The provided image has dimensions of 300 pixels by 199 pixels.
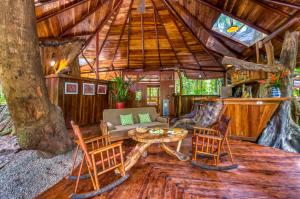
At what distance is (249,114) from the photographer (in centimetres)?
433

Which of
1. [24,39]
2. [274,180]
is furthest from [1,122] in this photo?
[274,180]

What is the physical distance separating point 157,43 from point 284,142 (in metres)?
6.41

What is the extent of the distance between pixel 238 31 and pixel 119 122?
5.43 meters

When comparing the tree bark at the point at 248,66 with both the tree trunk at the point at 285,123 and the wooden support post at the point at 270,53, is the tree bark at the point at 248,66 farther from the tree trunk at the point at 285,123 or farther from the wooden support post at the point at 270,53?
the wooden support post at the point at 270,53

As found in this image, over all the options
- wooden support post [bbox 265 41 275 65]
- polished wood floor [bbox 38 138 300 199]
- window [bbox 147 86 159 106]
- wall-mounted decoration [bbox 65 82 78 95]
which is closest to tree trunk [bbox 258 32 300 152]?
wooden support post [bbox 265 41 275 65]

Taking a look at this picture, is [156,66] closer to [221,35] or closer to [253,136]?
[221,35]

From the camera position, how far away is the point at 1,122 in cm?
434

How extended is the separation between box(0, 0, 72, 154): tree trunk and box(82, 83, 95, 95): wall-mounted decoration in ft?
6.40

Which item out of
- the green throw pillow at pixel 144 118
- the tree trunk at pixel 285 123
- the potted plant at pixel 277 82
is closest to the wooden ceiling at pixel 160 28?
the tree trunk at pixel 285 123

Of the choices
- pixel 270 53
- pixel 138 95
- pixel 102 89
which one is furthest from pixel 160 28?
pixel 270 53

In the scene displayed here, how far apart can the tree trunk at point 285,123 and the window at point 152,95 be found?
6123mm

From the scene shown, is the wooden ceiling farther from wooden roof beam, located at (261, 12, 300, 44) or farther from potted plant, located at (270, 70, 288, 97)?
potted plant, located at (270, 70, 288, 97)

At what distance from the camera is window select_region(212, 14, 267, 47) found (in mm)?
5695

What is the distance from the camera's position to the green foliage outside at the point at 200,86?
31.3 ft
